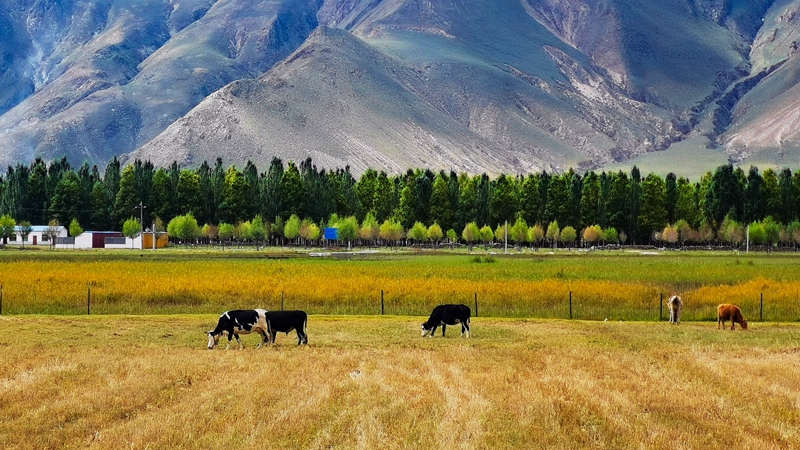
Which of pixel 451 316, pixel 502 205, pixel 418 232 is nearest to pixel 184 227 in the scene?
pixel 418 232

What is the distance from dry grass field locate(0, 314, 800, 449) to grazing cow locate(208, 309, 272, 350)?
3.02 ft

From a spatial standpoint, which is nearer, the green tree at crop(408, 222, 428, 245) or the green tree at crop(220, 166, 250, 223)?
the green tree at crop(408, 222, 428, 245)

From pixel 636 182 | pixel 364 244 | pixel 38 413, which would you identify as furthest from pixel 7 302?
pixel 636 182

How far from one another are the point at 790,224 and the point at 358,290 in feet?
413

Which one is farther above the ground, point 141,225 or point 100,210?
point 100,210

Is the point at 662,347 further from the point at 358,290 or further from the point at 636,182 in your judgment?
the point at 636,182

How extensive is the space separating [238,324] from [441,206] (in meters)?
135

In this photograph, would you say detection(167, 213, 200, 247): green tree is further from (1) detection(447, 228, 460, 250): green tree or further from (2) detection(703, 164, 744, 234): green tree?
(2) detection(703, 164, 744, 234): green tree

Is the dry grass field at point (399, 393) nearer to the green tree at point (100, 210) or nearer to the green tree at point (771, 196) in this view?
the green tree at point (100, 210)

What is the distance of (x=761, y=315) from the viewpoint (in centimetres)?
4597

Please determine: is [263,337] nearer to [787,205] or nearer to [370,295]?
[370,295]

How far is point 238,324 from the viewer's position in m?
32.1

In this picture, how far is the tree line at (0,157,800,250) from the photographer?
160m

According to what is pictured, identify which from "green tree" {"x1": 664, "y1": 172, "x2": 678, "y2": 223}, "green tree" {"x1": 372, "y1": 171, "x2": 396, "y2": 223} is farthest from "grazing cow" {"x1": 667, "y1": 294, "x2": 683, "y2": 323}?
"green tree" {"x1": 372, "y1": 171, "x2": 396, "y2": 223}
